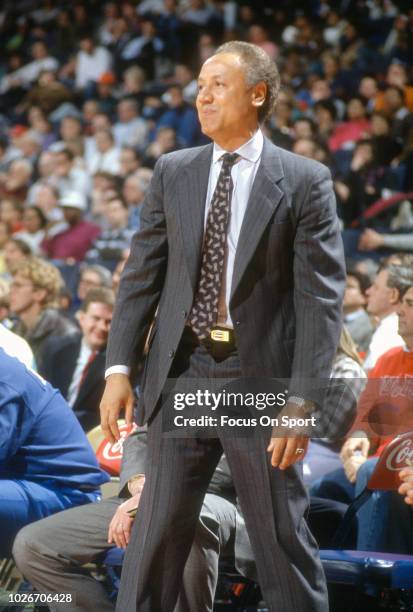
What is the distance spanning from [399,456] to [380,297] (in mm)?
1655

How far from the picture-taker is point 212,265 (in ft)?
8.53

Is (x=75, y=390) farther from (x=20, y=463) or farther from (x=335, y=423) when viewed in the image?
(x=335, y=423)

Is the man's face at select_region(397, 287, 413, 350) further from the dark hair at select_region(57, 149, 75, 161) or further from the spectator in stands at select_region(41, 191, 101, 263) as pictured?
the dark hair at select_region(57, 149, 75, 161)

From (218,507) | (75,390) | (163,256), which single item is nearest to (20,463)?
(218,507)

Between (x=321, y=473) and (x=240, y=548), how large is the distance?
1.29 m

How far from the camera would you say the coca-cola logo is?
3.33 m

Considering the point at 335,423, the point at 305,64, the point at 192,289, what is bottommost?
the point at 335,423

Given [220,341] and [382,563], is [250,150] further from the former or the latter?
[382,563]

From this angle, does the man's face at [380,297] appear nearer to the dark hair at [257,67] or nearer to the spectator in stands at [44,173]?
the dark hair at [257,67]

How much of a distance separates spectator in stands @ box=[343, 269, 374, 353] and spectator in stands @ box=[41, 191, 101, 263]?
4.16 metres

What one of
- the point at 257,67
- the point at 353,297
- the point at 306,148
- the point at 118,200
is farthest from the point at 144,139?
the point at 257,67

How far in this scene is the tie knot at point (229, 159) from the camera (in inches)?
104

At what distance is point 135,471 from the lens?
319 cm

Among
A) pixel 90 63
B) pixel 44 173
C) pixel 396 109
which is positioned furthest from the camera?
pixel 90 63
